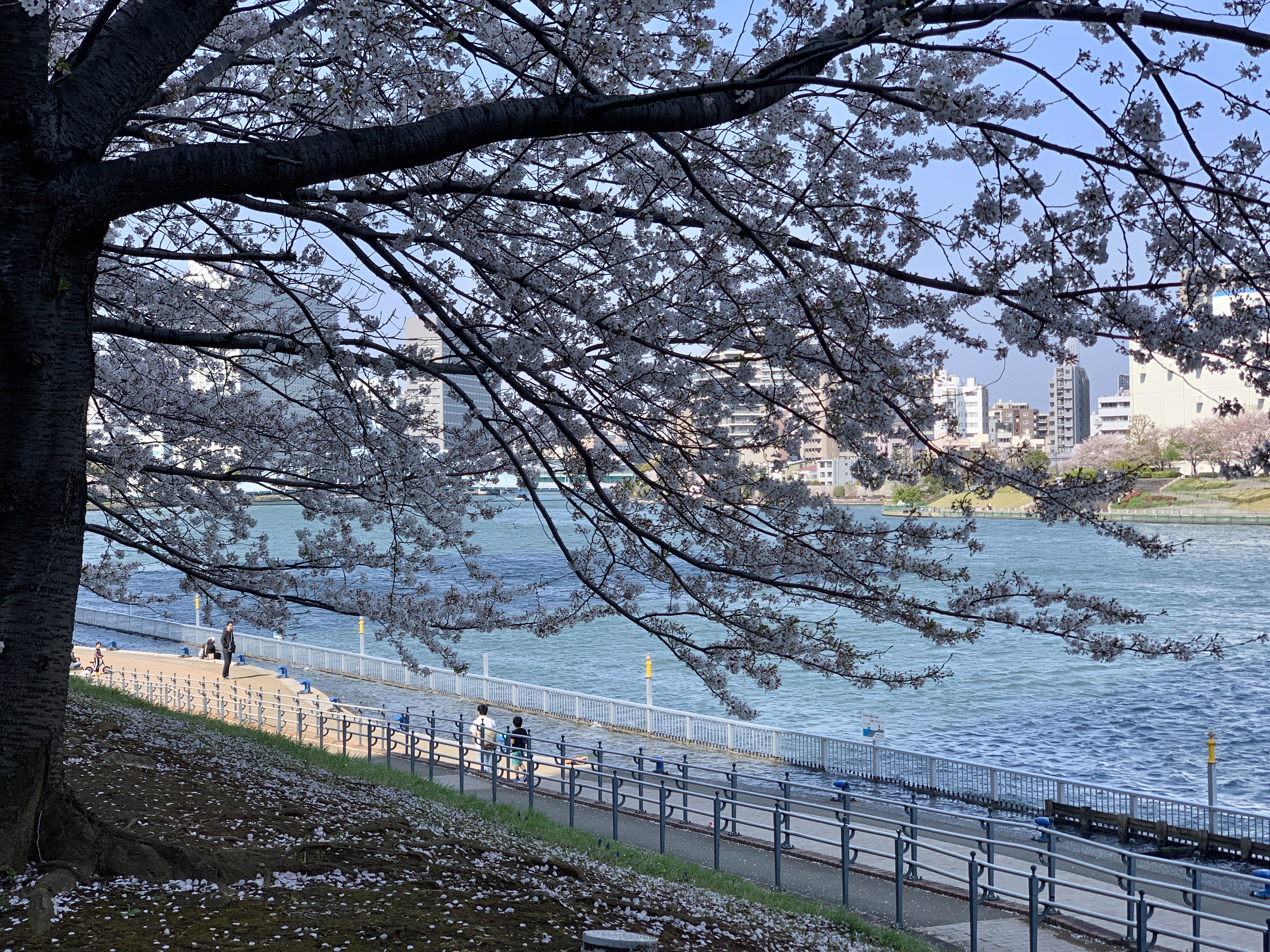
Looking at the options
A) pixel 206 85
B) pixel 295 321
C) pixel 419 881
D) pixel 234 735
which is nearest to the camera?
pixel 419 881

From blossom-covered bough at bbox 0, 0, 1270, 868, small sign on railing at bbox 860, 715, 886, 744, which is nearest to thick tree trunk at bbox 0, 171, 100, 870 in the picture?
blossom-covered bough at bbox 0, 0, 1270, 868

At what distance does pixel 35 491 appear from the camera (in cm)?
483

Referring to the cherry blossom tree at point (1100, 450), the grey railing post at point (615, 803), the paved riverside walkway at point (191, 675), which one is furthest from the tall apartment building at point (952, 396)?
the cherry blossom tree at point (1100, 450)

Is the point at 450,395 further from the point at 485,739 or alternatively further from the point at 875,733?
the point at 875,733

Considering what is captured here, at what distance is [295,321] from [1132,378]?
104241mm

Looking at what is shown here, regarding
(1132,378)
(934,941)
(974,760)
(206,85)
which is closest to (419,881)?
(934,941)

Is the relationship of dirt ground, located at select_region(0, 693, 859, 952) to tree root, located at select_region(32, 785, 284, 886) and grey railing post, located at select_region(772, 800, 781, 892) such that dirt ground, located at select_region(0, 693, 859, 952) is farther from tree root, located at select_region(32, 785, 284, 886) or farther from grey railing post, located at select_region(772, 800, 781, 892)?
grey railing post, located at select_region(772, 800, 781, 892)

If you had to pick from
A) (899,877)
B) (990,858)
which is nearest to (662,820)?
(899,877)

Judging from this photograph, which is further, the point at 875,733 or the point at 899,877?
the point at 875,733

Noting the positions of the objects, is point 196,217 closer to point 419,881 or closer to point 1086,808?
point 419,881

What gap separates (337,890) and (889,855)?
5.30 metres

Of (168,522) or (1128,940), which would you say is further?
(168,522)

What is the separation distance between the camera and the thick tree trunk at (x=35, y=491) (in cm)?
473

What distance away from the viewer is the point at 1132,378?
99.9 meters
